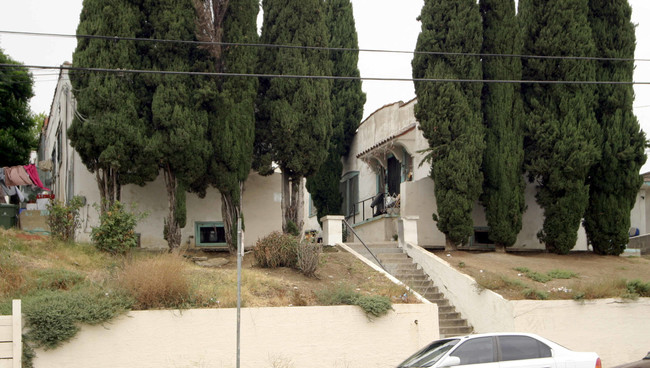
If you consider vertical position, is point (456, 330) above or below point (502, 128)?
below

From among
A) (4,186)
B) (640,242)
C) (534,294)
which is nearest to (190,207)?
(4,186)

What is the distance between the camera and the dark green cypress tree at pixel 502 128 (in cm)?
2291

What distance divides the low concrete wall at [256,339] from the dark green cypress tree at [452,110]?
6.12 m

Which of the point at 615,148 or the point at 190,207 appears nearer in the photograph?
the point at 615,148

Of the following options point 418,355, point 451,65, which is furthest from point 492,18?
point 418,355

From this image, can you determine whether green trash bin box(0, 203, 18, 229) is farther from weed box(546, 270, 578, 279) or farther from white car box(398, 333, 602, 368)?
weed box(546, 270, 578, 279)

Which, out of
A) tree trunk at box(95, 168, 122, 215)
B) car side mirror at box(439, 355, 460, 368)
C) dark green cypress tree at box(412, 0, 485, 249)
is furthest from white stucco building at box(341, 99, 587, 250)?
car side mirror at box(439, 355, 460, 368)

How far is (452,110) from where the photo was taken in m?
22.7

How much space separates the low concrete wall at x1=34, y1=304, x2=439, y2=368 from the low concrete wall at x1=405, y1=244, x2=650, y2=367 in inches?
82.5

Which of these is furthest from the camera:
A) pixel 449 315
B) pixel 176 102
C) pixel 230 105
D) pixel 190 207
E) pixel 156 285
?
pixel 190 207

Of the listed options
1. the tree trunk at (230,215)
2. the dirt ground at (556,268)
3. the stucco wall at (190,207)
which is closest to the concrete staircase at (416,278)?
the dirt ground at (556,268)

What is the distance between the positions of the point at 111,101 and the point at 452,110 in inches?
403

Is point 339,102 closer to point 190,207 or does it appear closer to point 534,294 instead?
point 190,207

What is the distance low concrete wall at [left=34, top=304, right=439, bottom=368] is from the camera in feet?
48.2
